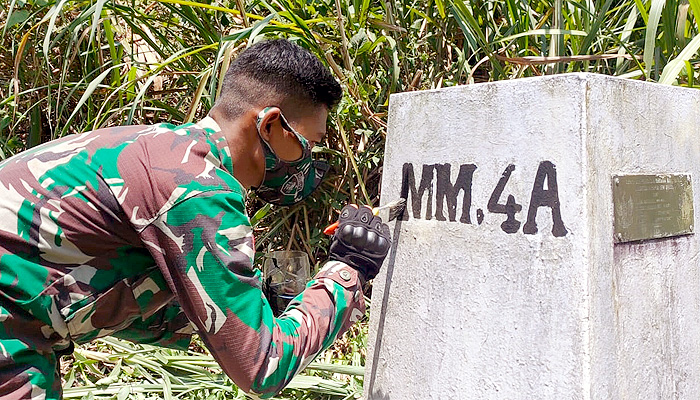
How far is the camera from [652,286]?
1537 mm

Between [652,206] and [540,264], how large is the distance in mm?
296

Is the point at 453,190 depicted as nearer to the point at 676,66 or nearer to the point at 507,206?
the point at 507,206

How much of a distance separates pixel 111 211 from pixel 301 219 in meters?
1.63

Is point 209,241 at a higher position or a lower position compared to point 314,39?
lower

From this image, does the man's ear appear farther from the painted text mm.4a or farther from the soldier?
the painted text mm.4a

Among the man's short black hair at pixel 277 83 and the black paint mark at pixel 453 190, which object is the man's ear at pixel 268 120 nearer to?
the man's short black hair at pixel 277 83

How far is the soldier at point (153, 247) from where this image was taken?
3.95 feet

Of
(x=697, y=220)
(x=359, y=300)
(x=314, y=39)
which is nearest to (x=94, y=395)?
(x=359, y=300)

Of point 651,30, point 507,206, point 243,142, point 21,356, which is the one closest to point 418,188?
point 507,206

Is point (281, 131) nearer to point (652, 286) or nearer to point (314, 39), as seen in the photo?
point (652, 286)

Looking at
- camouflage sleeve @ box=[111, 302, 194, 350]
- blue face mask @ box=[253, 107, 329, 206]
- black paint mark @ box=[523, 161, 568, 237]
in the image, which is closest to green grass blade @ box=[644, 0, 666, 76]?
black paint mark @ box=[523, 161, 568, 237]

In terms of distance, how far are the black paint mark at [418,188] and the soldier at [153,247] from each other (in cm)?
36

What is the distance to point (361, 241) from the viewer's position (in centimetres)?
147

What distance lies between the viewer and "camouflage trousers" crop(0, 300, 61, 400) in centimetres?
125
